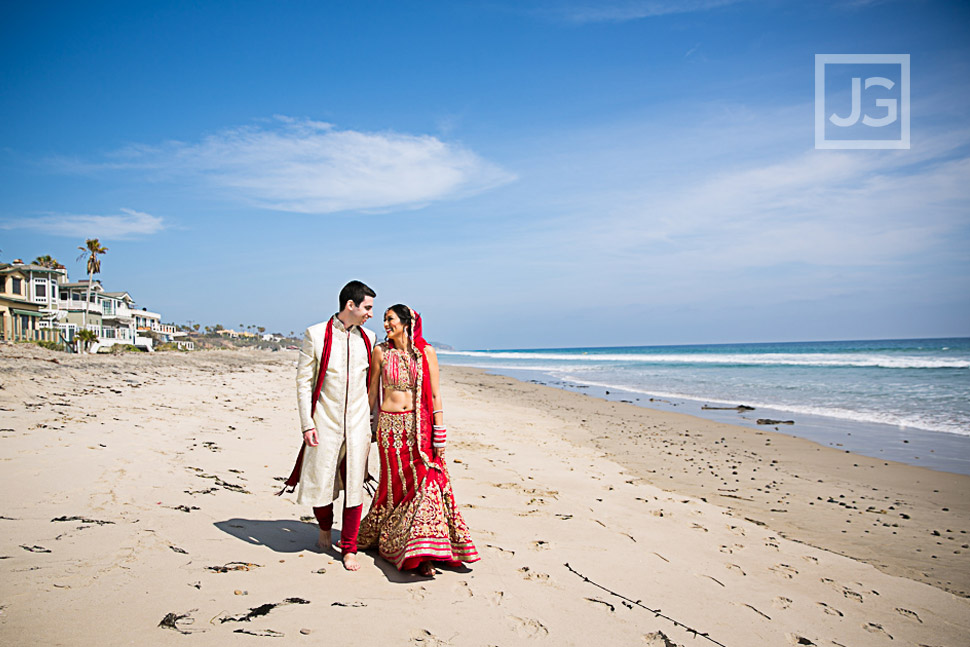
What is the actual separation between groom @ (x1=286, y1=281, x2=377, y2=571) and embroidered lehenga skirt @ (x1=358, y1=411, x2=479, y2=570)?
21 centimetres

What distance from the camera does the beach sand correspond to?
3254 mm

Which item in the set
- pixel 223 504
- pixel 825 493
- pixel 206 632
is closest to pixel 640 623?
pixel 206 632

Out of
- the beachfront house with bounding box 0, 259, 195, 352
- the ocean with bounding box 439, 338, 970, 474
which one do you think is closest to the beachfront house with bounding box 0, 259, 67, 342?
the beachfront house with bounding box 0, 259, 195, 352

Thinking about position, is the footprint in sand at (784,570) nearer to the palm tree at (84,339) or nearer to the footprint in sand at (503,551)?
the footprint in sand at (503,551)

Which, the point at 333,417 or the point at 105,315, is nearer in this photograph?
the point at 333,417

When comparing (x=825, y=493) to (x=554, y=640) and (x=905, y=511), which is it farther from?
(x=554, y=640)

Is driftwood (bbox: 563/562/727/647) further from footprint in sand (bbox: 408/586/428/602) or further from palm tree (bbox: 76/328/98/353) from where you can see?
palm tree (bbox: 76/328/98/353)

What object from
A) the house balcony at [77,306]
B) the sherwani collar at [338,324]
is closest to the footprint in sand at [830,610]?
the sherwani collar at [338,324]

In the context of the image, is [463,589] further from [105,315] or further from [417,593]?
[105,315]

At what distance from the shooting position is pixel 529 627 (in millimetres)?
3373

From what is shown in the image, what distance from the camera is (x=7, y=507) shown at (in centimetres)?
441

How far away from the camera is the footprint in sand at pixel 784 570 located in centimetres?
459

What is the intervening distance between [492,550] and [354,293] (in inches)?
91.0

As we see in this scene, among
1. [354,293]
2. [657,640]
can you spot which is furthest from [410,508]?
[657,640]
